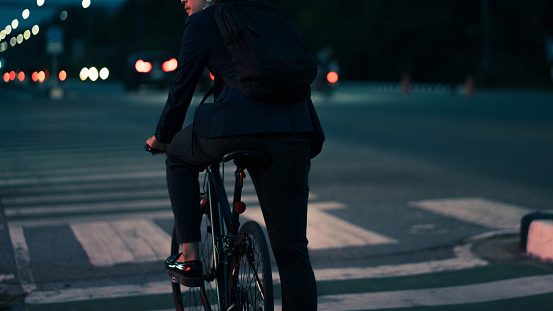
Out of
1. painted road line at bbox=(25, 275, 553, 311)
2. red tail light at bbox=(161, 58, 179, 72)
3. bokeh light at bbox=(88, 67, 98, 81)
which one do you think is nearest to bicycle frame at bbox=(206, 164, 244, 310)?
painted road line at bbox=(25, 275, 553, 311)

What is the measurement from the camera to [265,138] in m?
3.51

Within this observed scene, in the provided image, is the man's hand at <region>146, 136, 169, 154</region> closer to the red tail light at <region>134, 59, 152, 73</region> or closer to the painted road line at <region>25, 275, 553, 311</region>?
the painted road line at <region>25, 275, 553, 311</region>

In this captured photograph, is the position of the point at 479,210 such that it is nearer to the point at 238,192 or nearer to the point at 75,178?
the point at 75,178

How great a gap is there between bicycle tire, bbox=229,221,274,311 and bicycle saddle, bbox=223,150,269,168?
9.5 inches

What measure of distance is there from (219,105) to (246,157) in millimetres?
228

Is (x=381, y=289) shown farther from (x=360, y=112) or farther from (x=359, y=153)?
(x=360, y=112)

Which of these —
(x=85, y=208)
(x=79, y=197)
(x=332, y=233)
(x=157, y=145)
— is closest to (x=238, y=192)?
(x=157, y=145)

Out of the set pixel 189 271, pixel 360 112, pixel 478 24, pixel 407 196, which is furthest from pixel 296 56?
pixel 478 24

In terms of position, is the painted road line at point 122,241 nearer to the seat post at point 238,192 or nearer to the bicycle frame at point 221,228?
the bicycle frame at point 221,228

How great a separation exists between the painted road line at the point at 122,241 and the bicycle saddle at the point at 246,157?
2.98m

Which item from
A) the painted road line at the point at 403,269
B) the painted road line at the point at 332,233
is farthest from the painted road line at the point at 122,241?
the painted road line at the point at 403,269

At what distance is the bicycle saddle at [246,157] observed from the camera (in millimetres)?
3494

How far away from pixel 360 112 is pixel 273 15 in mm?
20375

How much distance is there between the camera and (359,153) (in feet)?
44.5
